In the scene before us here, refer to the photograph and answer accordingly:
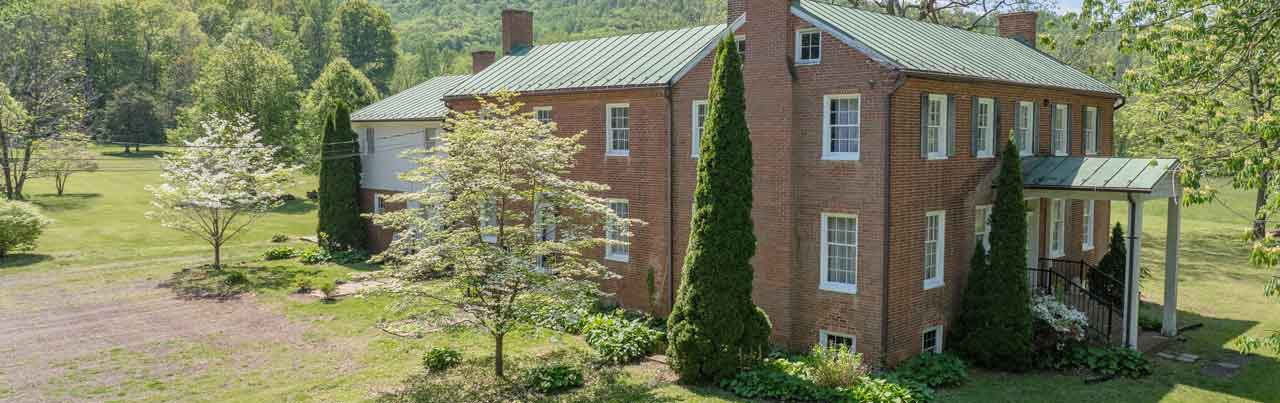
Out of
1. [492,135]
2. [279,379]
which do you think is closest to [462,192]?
[492,135]

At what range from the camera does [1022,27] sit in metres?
28.4

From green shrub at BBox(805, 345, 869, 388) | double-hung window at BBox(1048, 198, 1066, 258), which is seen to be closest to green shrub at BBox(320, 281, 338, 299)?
green shrub at BBox(805, 345, 869, 388)

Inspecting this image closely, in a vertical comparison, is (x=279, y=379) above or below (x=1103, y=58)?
below

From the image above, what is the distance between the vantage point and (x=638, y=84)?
20.7 m

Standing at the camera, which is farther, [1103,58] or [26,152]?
[1103,58]

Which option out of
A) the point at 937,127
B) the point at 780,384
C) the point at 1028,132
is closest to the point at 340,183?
the point at 780,384

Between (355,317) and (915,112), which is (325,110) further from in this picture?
(915,112)

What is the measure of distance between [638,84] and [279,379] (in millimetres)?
10387

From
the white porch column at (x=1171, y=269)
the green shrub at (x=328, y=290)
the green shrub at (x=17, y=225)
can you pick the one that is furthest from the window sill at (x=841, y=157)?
the green shrub at (x=17, y=225)

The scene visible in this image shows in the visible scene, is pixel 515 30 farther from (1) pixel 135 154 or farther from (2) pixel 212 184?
(1) pixel 135 154

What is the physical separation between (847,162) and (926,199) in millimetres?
1984

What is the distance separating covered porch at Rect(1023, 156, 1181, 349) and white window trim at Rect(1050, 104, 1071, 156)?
280cm

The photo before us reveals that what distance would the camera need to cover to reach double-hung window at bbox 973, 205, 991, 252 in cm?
1947

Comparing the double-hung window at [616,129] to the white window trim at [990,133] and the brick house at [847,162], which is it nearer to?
the brick house at [847,162]
